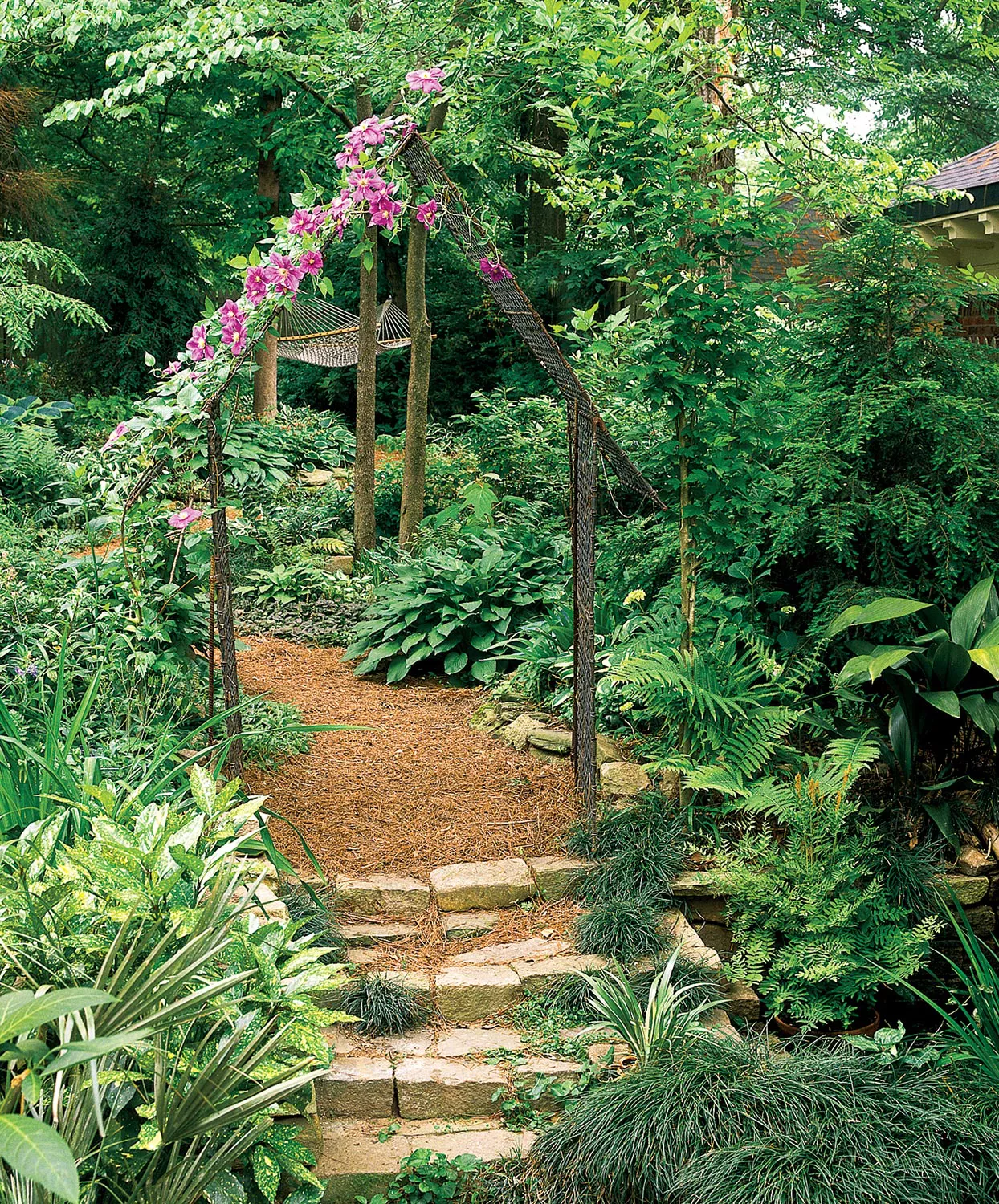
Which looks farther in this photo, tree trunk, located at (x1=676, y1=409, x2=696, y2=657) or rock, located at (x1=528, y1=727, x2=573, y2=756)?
rock, located at (x1=528, y1=727, x2=573, y2=756)

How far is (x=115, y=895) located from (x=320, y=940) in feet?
4.84

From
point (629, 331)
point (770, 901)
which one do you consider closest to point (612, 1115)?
point (770, 901)

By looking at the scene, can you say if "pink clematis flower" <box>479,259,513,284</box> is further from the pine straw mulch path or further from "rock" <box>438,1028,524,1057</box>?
"rock" <box>438,1028,524,1057</box>

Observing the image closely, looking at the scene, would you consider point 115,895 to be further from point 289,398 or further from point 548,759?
point 289,398

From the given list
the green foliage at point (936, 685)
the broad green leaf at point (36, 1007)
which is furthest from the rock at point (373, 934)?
the broad green leaf at point (36, 1007)

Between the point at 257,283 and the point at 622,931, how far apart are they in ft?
8.70

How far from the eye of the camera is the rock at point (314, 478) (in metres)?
9.91

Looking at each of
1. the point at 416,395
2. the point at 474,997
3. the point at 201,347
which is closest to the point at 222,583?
the point at 201,347

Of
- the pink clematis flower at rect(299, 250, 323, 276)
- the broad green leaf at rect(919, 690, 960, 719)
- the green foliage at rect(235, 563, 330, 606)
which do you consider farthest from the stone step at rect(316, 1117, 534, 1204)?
the green foliage at rect(235, 563, 330, 606)

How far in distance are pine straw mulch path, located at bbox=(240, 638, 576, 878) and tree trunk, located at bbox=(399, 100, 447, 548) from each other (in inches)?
90.2

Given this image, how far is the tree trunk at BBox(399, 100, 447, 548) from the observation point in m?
8.08

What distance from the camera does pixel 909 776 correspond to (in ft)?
13.5

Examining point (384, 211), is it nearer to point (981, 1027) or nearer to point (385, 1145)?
point (385, 1145)

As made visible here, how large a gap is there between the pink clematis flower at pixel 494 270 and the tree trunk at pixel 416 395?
150 inches
